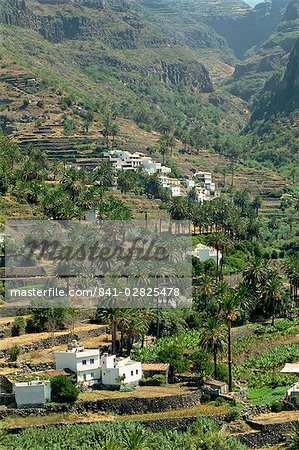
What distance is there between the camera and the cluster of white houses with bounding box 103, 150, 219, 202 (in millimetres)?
142500

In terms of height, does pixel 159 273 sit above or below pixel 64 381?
above

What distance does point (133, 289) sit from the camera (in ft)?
249

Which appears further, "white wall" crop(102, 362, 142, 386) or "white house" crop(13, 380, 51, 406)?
"white wall" crop(102, 362, 142, 386)

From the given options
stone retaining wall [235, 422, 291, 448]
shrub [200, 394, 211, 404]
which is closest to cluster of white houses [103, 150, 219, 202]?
shrub [200, 394, 211, 404]

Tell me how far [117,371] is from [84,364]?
250 cm

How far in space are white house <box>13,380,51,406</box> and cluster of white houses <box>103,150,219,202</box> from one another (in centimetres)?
8558

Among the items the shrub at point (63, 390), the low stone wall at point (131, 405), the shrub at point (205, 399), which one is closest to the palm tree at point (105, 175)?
the shrub at point (205, 399)

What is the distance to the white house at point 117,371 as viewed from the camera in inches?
2340

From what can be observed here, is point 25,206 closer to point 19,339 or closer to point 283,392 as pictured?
point 19,339

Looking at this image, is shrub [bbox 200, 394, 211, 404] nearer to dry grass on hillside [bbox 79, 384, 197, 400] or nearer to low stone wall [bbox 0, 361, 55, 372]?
dry grass on hillside [bbox 79, 384, 197, 400]

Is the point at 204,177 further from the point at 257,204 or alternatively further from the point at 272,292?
the point at 272,292

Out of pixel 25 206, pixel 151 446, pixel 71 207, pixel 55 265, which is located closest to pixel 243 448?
pixel 151 446

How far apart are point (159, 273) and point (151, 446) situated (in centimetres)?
3117

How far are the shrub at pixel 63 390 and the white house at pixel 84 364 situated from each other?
8.28 feet
